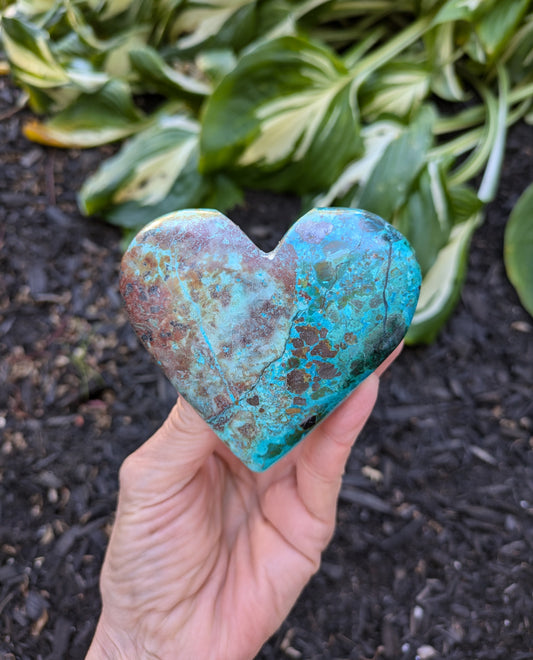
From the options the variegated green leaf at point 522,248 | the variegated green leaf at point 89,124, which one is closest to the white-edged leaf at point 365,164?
the variegated green leaf at point 522,248

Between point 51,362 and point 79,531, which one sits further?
point 51,362

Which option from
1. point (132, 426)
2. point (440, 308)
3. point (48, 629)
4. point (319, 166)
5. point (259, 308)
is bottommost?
point (48, 629)

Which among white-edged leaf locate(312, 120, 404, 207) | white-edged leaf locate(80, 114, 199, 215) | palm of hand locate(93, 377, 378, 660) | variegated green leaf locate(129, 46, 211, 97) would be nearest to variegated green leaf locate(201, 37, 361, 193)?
white-edged leaf locate(312, 120, 404, 207)

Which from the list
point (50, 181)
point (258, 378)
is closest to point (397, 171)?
point (258, 378)

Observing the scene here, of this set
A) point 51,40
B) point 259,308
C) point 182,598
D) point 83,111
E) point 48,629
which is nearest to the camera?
point 259,308

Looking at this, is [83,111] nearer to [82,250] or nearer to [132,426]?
[82,250]

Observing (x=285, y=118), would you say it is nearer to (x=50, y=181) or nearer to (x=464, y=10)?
(x=464, y=10)

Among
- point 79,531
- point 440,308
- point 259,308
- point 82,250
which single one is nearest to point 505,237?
point 440,308
